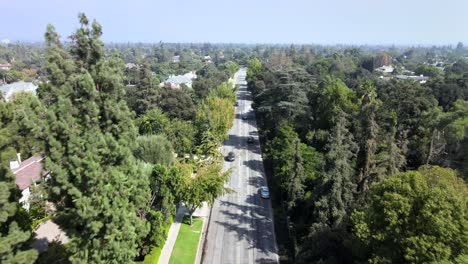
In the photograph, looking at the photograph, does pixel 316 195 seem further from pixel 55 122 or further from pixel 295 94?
pixel 295 94

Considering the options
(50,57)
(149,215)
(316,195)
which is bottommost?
(149,215)

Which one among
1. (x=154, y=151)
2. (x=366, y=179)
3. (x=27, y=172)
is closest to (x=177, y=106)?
(x=154, y=151)

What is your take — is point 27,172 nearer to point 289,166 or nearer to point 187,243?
point 187,243

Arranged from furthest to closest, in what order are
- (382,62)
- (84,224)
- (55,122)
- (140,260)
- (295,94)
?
(382,62) → (295,94) → (140,260) → (84,224) → (55,122)

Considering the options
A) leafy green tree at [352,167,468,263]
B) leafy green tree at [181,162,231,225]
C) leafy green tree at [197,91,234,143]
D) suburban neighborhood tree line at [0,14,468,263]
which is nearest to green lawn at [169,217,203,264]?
suburban neighborhood tree line at [0,14,468,263]

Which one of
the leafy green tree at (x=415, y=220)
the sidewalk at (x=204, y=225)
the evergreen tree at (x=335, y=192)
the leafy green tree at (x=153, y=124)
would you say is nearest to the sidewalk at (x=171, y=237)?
the sidewalk at (x=204, y=225)

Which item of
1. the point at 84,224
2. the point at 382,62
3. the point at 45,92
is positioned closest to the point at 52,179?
the point at 84,224

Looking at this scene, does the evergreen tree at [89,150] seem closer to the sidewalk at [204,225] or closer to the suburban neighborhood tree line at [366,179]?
the suburban neighborhood tree line at [366,179]

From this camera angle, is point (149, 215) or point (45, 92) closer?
point (45, 92)
